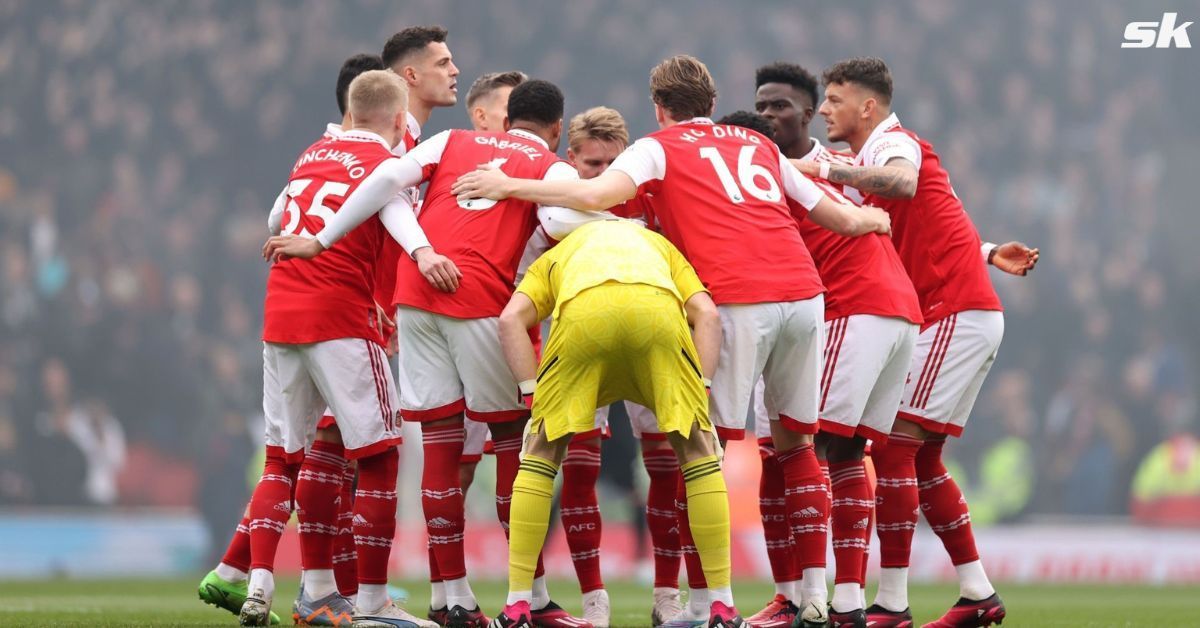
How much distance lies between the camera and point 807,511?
540 centimetres

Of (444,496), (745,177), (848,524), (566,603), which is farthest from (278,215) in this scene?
(566,603)

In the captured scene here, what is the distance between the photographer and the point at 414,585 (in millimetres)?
11266

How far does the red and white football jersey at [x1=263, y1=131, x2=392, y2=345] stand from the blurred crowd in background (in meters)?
6.58

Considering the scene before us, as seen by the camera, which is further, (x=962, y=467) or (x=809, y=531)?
(x=962, y=467)

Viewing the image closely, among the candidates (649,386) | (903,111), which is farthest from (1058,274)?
(649,386)

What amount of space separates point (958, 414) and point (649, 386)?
67.4 inches

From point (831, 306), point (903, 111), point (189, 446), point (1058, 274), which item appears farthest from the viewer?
point (903, 111)

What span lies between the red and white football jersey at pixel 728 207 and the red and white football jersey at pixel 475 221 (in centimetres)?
40

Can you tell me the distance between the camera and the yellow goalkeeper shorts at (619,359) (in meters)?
4.96

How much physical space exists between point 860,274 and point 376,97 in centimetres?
208

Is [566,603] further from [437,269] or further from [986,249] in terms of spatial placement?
[437,269]

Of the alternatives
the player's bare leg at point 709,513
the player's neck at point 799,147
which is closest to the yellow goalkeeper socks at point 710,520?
the player's bare leg at point 709,513

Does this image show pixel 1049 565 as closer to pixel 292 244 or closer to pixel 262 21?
pixel 292 244

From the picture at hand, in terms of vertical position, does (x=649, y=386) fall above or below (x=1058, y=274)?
below
